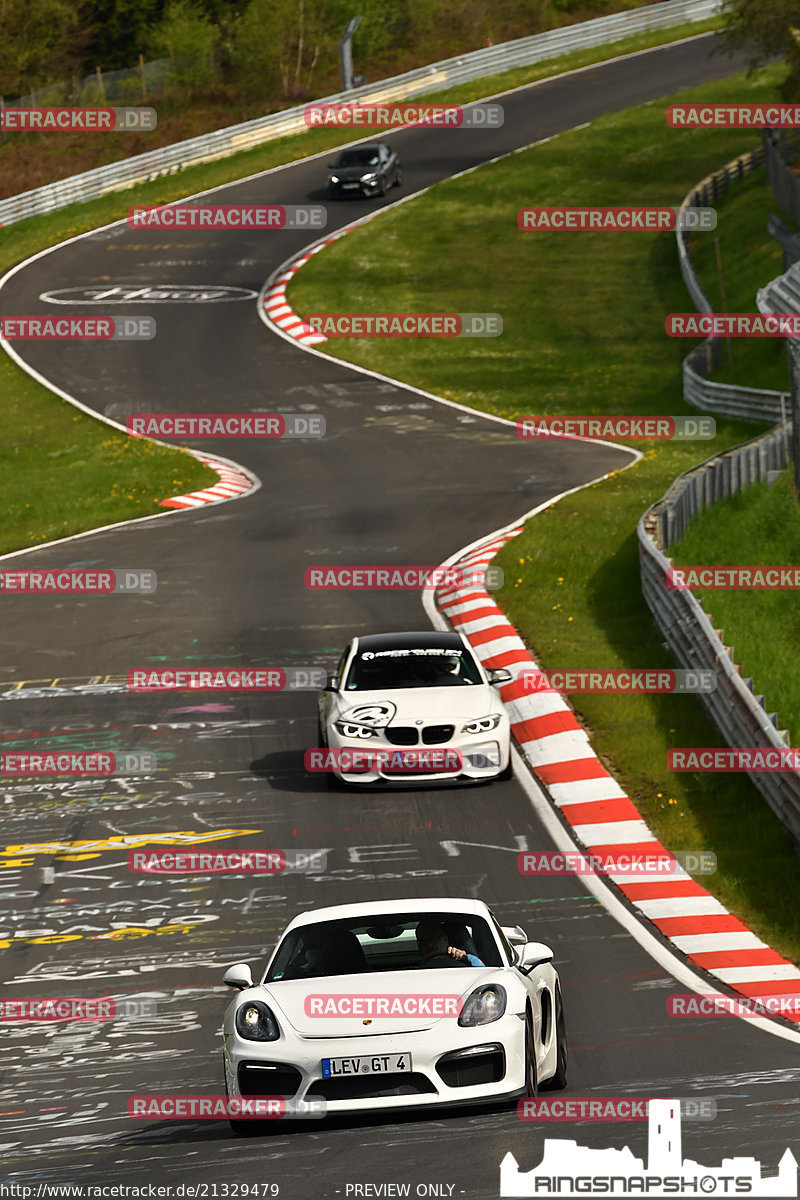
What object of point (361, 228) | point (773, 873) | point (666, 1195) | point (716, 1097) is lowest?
point (773, 873)

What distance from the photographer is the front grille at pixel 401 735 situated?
17.2 m

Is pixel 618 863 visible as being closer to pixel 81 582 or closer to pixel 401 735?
pixel 401 735

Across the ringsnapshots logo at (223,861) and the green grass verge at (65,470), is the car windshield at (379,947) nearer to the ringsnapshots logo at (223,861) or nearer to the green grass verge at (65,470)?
the ringsnapshots logo at (223,861)

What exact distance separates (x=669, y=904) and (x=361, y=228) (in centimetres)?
4496

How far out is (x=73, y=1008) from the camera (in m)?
12.1

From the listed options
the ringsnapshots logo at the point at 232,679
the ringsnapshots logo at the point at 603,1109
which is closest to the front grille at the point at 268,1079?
the ringsnapshots logo at the point at 603,1109

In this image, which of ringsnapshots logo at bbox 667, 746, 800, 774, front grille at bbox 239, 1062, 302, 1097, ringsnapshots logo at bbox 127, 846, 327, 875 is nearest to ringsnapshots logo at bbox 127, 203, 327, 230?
ringsnapshots logo at bbox 667, 746, 800, 774

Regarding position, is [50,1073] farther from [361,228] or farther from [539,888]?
[361,228]

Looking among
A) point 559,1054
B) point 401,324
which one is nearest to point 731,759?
point 559,1054

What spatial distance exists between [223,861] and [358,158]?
47057 millimetres

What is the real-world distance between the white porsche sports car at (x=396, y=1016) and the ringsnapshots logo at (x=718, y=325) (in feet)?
102

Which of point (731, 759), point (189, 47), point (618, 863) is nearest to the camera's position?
point (618, 863)

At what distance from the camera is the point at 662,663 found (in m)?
20.9

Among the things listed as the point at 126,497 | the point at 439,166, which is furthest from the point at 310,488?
the point at 439,166
